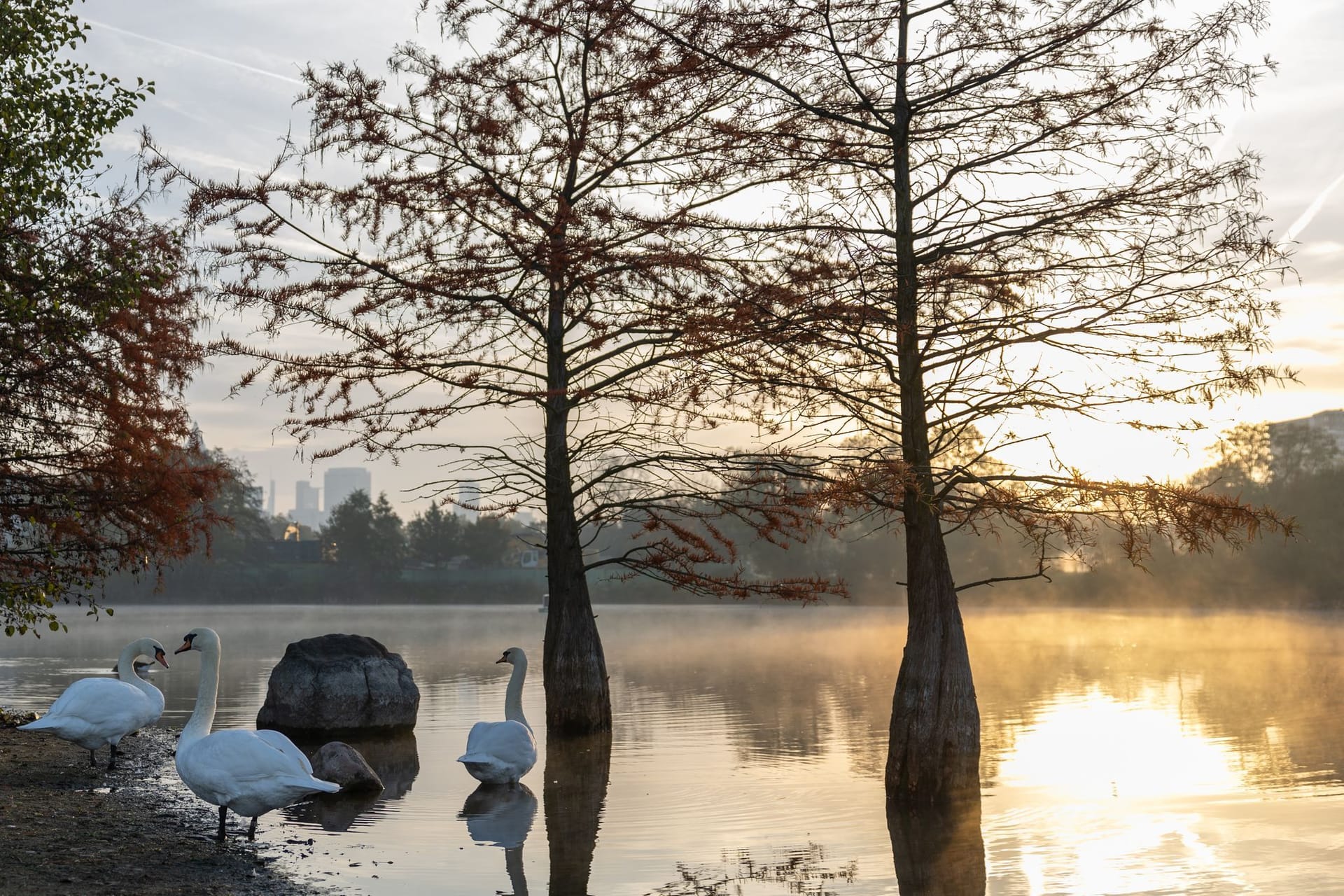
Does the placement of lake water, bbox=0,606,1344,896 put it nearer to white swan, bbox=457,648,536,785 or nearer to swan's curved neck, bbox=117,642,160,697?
white swan, bbox=457,648,536,785

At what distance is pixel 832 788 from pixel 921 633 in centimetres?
345

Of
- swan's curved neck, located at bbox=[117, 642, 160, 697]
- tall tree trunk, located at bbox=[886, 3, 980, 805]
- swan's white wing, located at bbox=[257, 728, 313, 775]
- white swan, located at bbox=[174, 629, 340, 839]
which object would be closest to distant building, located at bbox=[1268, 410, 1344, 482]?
tall tree trunk, located at bbox=[886, 3, 980, 805]

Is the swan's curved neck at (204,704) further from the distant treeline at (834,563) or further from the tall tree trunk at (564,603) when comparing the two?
the distant treeline at (834,563)

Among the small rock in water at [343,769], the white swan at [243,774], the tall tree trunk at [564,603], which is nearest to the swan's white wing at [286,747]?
the white swan at [243,774]

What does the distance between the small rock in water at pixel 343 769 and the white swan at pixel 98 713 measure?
225cm

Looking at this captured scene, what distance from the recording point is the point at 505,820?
1358 cm

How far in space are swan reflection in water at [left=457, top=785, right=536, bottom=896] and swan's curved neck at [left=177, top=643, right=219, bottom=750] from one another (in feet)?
9.70

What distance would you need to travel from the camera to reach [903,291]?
43.0ft

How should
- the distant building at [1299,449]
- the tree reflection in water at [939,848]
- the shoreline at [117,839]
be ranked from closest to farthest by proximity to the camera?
1. the shoreline at [117,839]
2. the tree reflection in water at [939,848]
3. the distant building at [1299,449]

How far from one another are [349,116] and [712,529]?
860 centimetres

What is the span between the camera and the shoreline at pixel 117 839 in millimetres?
9102

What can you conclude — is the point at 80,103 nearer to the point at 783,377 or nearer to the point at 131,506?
the point at 131,506

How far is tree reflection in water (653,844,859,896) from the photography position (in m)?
10.6

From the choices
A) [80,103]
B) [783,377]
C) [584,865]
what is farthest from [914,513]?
[80,103]
